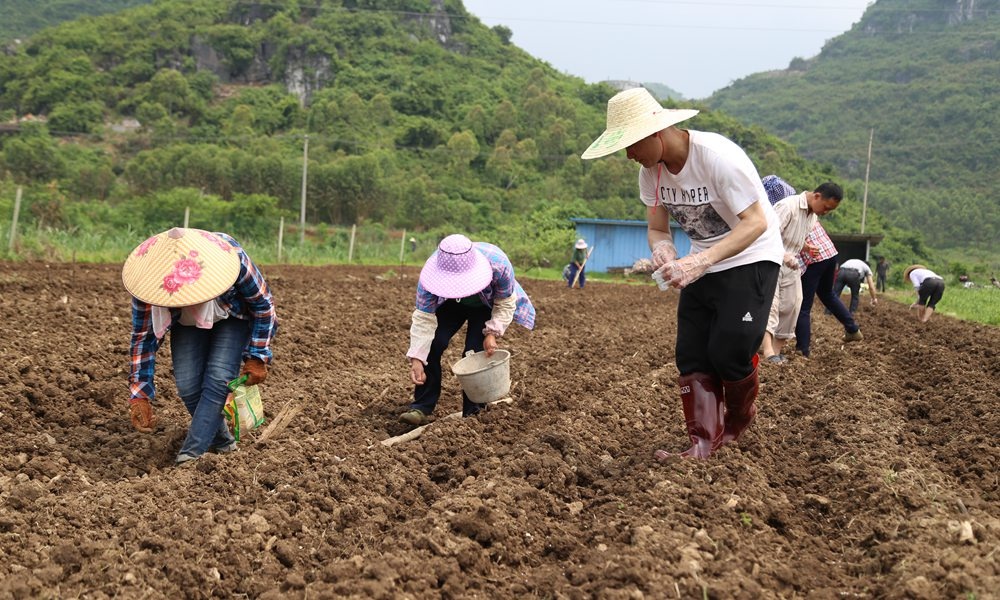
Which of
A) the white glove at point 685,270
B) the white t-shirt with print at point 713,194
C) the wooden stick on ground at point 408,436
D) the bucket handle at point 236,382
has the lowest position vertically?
the wooden stick on ground at point 408,436

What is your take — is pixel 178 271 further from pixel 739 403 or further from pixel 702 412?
pixel 739 403

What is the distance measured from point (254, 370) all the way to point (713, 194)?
7.67 feet

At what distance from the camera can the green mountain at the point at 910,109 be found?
A: 63188 millimetres

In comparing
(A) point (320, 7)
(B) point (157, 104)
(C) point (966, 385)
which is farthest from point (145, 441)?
(A) point (320, 7)

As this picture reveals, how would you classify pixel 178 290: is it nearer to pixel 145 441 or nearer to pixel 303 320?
pixel 145 441

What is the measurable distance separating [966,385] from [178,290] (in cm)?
527

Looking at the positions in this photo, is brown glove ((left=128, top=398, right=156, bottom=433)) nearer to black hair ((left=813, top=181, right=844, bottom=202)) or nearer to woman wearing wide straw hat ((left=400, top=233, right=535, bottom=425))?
woman wearing wide straw hat ((left=400, top=233, right=535, bottom=425))

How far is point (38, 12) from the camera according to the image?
88.3 m

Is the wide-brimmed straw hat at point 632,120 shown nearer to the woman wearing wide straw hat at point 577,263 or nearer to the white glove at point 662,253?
the white glove at point 662,253

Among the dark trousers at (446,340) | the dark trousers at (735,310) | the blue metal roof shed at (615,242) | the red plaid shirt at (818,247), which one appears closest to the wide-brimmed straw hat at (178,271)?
the dark trousers at (446,340)

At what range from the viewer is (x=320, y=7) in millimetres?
79875

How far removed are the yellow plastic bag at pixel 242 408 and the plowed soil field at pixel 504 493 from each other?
0.13 m

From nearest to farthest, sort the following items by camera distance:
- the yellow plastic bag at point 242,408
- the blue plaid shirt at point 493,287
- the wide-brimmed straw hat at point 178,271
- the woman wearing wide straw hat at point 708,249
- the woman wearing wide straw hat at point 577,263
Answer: the woman wearing wide straw hat at point 708,249
the wide-brimmed straw hat at point 178,271
the yellow plastic bag at point 242,408
the blue plaid shirt at point 493,287
the woman wearing wide straw hat at point 577,263

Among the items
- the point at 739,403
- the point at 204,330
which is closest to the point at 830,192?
the point at 739,403
